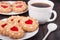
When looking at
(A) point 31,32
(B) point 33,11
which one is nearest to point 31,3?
(B) point 33,11

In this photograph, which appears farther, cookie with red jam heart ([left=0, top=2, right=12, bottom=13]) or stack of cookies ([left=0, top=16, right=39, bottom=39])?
cookie with red jam heart ([left=0, top=2, right=12, bottom=13])

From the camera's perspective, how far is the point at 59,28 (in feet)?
2.24

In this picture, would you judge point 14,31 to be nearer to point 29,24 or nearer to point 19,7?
point 29,24

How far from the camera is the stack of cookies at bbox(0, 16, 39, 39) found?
1.86ft

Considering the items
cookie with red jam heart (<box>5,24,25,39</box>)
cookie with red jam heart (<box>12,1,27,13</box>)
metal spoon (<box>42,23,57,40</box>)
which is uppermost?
cookie with red jam heart (<box>12,1,27,13</box>)

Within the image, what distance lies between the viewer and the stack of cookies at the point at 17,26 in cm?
57

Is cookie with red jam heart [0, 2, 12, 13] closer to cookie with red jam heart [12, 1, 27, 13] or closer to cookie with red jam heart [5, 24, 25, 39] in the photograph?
cookie with red jam heart [12, 1, 27, 13]

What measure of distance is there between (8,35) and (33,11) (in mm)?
164

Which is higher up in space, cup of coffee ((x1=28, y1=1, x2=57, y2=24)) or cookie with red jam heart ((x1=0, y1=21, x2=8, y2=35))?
cup of coffee ((x1=28, y1=1, x2=57, y2=24))

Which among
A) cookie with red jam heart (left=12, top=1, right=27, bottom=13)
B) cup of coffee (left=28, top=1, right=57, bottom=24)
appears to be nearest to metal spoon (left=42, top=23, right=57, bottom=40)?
cup of coffee (left=28, top=1, right=57, bottom=24)

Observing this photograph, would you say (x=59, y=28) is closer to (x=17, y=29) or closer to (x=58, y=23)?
(x=58, y=23)

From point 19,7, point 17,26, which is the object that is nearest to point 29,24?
point 17,26

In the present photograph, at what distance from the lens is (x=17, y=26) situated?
1.93ft

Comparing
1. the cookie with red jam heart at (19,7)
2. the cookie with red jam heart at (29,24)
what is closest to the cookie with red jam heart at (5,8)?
the cookie with red jam heart at (19,7)
